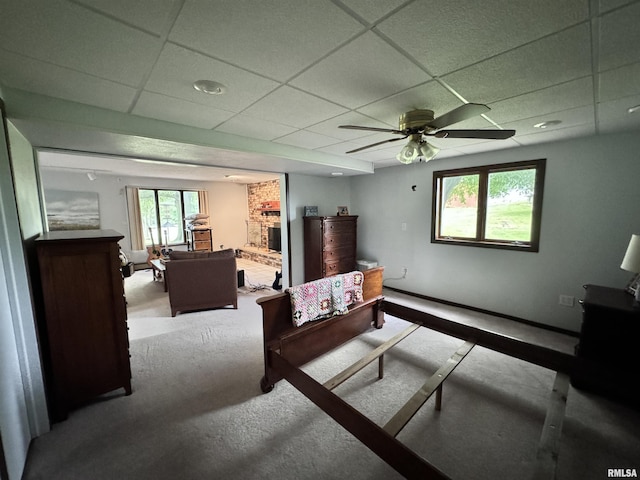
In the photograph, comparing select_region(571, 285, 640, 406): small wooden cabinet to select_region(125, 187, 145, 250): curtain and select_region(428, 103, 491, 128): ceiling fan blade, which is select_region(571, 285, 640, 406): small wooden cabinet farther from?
select_region(125, 187, 145, 250): curtain

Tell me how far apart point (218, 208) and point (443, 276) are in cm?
645

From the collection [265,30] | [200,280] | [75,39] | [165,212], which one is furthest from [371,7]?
[165,212]

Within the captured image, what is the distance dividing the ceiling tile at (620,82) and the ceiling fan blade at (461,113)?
2.20 feet

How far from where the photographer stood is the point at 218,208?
7.71 metres

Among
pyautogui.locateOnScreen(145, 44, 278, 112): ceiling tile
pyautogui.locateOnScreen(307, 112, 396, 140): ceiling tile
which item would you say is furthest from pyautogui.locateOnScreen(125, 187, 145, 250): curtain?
pyautogui.locateOnScreen(307, 112, 396, 140): ceiling tile

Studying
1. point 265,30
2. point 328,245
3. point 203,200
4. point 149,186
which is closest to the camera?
point 265,30

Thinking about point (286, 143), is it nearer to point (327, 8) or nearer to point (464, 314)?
point (327, 8)

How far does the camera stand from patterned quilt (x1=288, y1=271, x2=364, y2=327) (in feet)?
7.57

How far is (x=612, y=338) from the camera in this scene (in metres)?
2.03

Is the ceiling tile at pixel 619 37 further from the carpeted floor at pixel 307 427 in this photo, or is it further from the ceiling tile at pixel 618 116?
the carpeted floor at pixel 307 427

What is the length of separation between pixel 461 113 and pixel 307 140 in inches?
68.2

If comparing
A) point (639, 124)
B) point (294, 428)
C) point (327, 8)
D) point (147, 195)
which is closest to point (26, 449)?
point (294, 428)

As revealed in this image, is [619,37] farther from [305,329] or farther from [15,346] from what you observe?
[15,346]

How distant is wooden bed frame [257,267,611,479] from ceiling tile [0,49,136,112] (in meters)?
1.81
